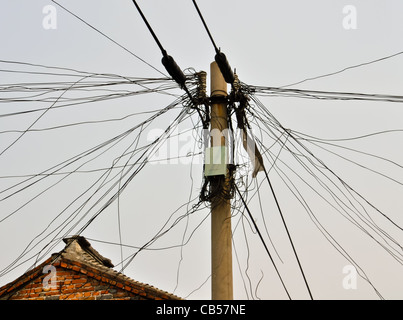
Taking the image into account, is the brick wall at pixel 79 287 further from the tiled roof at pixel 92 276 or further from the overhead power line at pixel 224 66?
the overhead power line at pixel 224 66

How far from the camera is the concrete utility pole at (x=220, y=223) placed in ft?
15.0

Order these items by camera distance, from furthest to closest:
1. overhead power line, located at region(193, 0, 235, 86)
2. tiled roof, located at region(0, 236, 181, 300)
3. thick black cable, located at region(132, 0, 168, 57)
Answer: tiled roof, located at region(0, 236, 181, 300), overhead power line, located at region(193, 0, 235, 86), thick black cable, located at region(132, 0, 168, 57)

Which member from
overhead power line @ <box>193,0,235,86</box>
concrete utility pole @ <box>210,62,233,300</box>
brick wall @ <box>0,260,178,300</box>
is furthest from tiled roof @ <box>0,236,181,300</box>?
overhead power line @ <box>193,0,235,86</box>

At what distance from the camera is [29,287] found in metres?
8.05

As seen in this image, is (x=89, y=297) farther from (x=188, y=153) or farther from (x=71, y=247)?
(x=188, y=153)

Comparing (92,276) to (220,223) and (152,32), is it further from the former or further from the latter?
(152,32)

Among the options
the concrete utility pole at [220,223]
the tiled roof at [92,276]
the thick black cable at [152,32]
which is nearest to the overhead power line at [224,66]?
the concrete utility pole at [220,223]

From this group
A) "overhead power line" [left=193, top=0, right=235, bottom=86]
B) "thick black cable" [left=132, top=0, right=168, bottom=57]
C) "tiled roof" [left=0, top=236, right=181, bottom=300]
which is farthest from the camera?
"tiled roof" [left=0, top=236, right=181, bottom=300]

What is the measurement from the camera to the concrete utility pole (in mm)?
4578

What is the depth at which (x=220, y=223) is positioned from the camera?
485 centimetres
